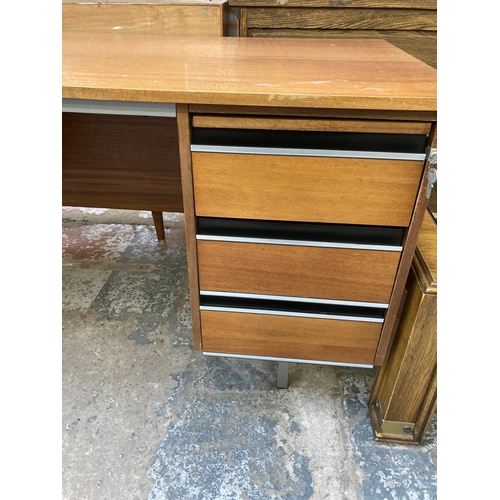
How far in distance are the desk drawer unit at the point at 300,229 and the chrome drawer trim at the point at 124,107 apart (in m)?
0.06

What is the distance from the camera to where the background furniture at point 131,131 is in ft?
5.04

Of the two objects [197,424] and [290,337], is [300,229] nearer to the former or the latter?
[290,337]

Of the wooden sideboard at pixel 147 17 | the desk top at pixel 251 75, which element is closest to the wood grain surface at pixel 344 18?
the wooden sideboard at pixel 147 17

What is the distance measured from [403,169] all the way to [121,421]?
101cm

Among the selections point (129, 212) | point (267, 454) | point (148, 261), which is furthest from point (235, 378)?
point (129, 212)

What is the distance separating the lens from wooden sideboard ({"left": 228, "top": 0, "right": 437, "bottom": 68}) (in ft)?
4.87

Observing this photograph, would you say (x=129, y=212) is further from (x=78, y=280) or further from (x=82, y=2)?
(x=82, y=2)

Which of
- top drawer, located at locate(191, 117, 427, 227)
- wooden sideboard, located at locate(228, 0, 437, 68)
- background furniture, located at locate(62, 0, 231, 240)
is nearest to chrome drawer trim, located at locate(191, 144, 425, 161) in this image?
top drawer, located at locate(191, 117, 427, 227)

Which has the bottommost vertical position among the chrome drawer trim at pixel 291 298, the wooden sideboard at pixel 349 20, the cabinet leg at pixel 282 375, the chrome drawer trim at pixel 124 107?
the cabinet leg at pixel 282 375

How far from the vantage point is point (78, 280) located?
1744mm

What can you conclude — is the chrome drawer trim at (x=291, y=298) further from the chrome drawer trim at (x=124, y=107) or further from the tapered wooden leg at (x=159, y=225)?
the tapered wooden leg at (x=159, y=225)

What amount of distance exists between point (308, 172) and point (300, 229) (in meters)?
0.13

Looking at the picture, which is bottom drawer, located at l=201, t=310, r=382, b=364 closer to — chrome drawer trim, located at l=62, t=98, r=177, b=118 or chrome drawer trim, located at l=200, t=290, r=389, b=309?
chrome drawer trim, located at l=200, t=290, r=389, b=309

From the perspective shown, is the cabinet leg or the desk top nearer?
the desk top
